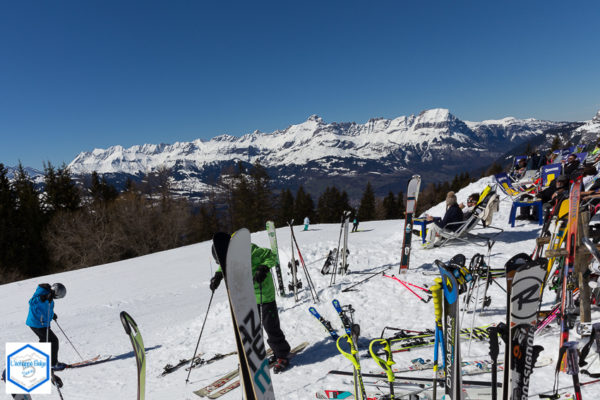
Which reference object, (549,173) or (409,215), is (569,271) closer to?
(409,215)

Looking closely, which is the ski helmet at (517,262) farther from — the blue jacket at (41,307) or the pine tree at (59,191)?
the pine tree at (59,191)

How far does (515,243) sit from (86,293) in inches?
538

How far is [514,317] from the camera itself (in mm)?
2373

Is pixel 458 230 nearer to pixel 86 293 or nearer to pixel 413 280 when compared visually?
pixel 413 280

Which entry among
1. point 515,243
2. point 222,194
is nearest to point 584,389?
point 515,243

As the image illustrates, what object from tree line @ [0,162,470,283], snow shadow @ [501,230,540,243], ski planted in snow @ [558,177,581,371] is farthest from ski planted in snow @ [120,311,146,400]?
tree line @ [0,162,470,283]

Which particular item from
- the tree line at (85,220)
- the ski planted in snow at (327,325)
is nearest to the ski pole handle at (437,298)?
the ski planted in snow at (327,325)

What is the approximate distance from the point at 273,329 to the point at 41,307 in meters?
4.04

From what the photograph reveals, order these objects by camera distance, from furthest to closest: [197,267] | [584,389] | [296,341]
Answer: [197,267] → [296,341] → [584,389]

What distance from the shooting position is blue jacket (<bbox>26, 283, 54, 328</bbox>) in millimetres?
5367

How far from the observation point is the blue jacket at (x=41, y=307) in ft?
17.6

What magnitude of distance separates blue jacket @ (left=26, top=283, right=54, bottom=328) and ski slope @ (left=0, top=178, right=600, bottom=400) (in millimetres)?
1062

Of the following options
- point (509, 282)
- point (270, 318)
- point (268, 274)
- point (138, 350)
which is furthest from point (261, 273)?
point (509, 282)

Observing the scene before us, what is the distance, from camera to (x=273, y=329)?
4652mm
